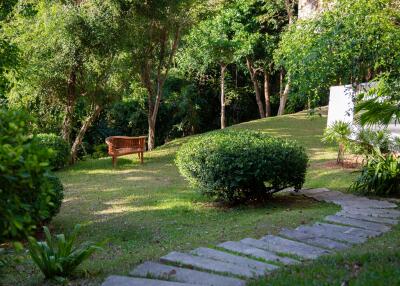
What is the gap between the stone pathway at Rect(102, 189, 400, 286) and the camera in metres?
4.19

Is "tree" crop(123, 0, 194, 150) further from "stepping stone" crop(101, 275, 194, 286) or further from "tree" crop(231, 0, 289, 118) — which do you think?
"stepping stone" crop(101, 275, 194, 286)

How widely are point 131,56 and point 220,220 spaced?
9188 millimetres

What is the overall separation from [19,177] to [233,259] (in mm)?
2741

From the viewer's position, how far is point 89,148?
2156cm

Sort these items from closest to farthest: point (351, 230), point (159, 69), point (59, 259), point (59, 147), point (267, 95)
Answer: point (59, 259) → point (351, 230) → point (59, 147) → point (159, 69) → point (267, 95)

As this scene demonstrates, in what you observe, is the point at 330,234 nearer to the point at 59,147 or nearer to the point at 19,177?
the point at 19,177

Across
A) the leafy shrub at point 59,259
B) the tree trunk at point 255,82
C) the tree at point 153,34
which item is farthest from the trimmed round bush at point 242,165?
the tree trunk at point 255,82

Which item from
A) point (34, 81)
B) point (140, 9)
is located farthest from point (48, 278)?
point (140, 9)

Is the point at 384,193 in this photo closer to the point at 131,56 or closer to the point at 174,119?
the point at 131,56

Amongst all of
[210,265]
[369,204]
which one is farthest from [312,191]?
[210,265]

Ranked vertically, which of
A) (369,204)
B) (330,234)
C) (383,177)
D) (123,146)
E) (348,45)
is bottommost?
(330,234)

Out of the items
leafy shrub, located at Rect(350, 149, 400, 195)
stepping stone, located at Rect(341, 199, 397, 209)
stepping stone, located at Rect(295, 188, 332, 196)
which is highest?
leafy shrub, located at Rect(350, 149, 400, 195)

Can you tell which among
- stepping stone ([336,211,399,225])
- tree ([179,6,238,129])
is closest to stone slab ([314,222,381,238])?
stepping stone ([336,211,399,225])

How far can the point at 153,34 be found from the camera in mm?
15898
